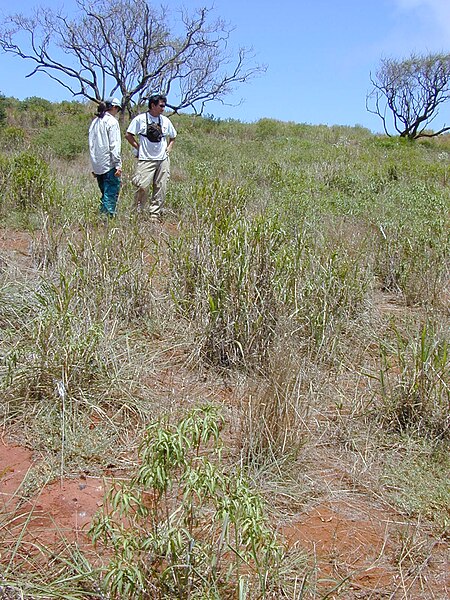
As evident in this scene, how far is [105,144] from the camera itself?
571 centimetres

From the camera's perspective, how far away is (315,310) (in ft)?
12.2

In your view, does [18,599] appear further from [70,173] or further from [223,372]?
[70,173]

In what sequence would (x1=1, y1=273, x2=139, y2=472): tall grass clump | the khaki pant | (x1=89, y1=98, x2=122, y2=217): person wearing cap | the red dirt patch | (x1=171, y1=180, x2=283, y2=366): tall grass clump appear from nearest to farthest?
the red dirt patch → (x1=1, y1=273, x2=139, y2=472): tall grass clump → (x1=171, y1=180, x2=283, y2=366): tall grass clump → (x1=89, y1=98, x2=122, y2=217): person wearing cap → the khaki pant

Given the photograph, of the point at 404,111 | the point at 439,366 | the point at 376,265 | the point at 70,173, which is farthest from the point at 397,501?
the point at 404,111

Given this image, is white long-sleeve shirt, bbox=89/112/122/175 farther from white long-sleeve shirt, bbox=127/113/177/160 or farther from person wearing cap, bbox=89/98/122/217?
white long-sleeve shirt, bbox=127/113/177/160

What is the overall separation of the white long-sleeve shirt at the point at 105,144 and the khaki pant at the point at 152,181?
335mm

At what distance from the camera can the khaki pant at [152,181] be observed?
6051mm

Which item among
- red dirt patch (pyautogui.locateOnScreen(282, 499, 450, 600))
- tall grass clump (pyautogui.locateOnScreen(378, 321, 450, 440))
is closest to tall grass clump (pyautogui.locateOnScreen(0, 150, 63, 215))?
tall grass clump (pyautogui.locateOnScreen(378, 321, 450, 440))

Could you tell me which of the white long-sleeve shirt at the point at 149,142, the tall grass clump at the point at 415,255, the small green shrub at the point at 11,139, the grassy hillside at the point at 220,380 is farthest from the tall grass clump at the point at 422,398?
the small green shrub at the point at 11,139

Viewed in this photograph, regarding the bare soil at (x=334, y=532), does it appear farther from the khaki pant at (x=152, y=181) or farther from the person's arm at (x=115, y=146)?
the khaki pant at (x=152, y=181)

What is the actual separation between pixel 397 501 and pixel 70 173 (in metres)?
7.08

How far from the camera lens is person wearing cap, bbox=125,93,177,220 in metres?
5.91

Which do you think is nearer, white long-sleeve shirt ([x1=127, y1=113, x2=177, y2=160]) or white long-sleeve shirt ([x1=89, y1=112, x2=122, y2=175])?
white long-sleeve shirt ([x1=89, y1=112, x2=122, y2=175])

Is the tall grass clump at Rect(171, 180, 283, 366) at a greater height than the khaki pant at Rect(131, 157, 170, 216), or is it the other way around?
the khaki pant at Rect(131, 157, 170, 216)
